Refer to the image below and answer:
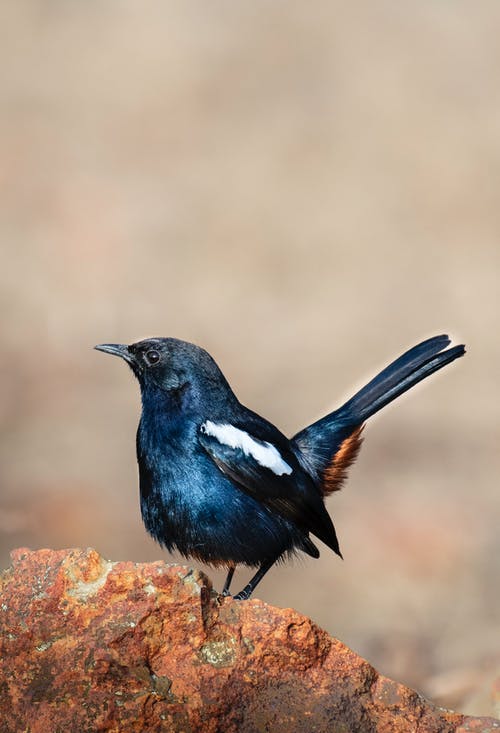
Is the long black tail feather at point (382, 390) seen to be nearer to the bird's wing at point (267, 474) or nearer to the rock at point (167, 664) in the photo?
the bird's wing at point (267, 474)

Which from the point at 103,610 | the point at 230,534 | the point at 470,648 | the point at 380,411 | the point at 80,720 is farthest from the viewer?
the point at 470,648

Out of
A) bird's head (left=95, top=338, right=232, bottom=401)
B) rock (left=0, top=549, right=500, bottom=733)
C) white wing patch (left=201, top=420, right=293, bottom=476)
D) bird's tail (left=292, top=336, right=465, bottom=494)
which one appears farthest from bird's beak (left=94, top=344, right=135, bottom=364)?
rock (left=0, top=549, right=500, bottom=733)

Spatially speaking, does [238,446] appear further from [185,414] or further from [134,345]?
[134,345]

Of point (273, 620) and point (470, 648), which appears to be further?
point (470, 648)

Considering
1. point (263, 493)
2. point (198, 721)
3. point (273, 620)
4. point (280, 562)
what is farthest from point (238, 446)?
point (198, 721)

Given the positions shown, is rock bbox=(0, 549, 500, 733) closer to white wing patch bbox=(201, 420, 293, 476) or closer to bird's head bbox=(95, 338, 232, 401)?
white wing patch bbox=(201, 420, 293, 476)

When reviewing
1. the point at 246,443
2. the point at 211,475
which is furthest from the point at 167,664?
the point at 246,443

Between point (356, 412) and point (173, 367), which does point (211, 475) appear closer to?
point (173, 367)
